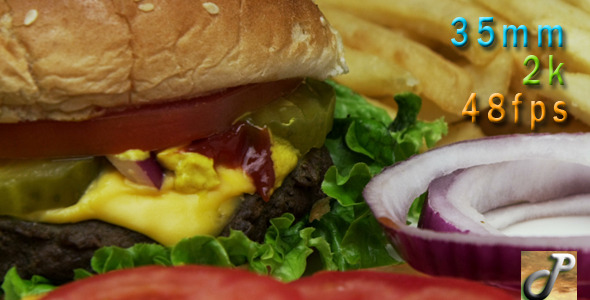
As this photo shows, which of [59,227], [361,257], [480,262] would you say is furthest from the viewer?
[361,257]

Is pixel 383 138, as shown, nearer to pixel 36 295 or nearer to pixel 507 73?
pixel 507 73

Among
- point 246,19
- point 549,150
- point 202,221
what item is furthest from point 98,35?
point 549,150

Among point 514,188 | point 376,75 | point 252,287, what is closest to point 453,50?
point 376,75

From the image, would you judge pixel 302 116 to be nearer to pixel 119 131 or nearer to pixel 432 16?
pixel 119 131

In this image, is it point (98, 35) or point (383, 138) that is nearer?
point (98, 35)

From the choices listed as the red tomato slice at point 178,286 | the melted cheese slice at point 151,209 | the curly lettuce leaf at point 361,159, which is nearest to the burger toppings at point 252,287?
the red tomato slice at point 178,286

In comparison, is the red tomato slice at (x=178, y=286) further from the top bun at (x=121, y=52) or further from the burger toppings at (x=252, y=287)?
the top bun at (x=121, y=52)
